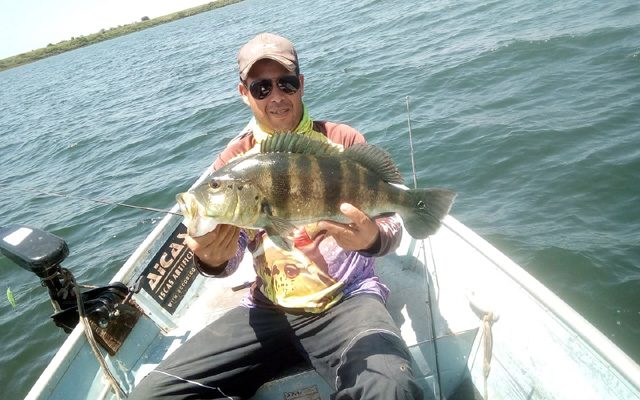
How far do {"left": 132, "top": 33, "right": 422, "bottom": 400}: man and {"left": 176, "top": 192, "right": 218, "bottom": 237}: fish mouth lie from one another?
0.23 meters

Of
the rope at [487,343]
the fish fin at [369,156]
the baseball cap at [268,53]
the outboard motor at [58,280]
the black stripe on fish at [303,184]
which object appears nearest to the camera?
the black stripe on fish at [303,184]

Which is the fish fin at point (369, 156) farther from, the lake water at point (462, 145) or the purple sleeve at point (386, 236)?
the lake water at point (462, 145)

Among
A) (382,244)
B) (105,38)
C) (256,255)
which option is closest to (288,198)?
(382,244)

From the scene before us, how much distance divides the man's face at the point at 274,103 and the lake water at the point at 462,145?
2.93m

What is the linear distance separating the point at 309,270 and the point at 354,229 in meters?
0.63

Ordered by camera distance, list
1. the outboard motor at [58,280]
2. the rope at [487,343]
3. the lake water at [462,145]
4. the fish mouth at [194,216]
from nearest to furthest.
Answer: the fish mouth at [194,216] < the rope at [487,343] < the outboard motor at [58,280] < the lake water at [462,145]

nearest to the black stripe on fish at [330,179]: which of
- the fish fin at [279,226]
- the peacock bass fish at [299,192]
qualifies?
the peacock bass fish at [299,192]

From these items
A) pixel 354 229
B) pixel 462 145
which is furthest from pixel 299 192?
pixel 462 145

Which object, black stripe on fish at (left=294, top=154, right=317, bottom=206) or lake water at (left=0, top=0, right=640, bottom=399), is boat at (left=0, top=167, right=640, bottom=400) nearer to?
black stripe on fish at (left=294, top=154, right=317, bottom=206)

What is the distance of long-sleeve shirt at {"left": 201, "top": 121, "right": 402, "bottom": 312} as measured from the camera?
3.04m

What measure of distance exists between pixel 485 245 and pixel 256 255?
5.92ft

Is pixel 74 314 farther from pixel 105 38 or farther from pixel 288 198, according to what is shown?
pixel 105 38

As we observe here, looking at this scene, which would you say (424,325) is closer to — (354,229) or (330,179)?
(354,229)

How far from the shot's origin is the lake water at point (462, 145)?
219 inches
